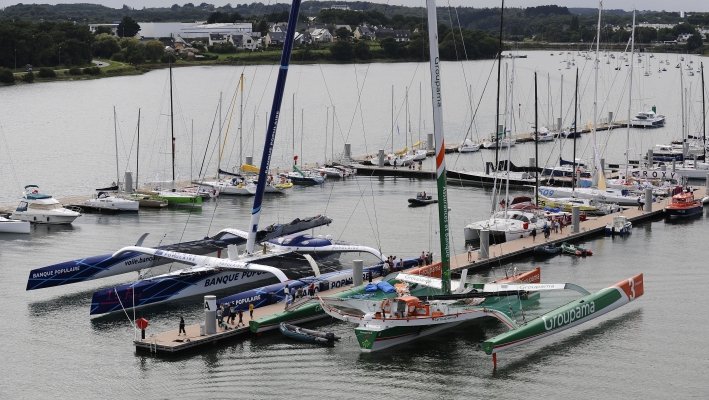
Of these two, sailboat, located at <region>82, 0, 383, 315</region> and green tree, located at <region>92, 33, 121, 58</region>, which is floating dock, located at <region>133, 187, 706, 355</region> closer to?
sailboat, located at <region>82, 0, 383, 315</region>

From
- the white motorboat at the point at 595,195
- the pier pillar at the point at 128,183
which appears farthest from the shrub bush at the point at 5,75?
the white motorboat at the point at 595,195

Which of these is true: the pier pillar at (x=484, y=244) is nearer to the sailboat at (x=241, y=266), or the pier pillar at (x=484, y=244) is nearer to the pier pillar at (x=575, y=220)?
the sailboat at (x=241, y=266)

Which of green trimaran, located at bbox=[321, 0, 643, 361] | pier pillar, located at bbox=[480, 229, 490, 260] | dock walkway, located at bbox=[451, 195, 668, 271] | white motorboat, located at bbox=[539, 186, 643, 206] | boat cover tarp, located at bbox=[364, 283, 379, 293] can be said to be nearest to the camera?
green trimaran, located at bbox=[321, 0, 643, 361]

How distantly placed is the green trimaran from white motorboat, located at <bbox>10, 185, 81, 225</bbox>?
26.9 meters

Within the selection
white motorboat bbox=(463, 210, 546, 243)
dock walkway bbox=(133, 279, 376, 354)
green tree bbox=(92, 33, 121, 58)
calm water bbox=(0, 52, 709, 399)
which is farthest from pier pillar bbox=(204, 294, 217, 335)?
green tree bbox=(92, 33, 121, 58)

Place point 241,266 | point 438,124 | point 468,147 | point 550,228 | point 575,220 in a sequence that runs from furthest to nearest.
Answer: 1. point 468,147
2. point 575,220
3. point 550,228
4. point 241,266
5. point 438,124

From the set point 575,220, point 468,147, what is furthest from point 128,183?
point 468,147

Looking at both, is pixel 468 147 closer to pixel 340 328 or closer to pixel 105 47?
pixel 340 328

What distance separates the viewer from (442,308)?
42.6 meters

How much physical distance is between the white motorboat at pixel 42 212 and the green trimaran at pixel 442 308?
1060 inches

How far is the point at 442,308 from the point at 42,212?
102ft

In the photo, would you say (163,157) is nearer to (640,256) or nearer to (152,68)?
(640,256)

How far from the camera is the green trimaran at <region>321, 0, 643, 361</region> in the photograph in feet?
134

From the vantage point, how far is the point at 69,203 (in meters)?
72.1
